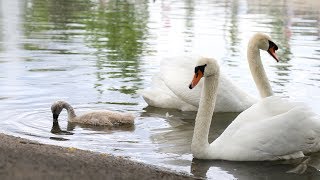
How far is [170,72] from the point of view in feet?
35.7

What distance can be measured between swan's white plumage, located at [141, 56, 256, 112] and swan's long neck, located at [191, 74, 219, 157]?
1.92 metres

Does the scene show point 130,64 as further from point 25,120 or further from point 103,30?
point 103,30

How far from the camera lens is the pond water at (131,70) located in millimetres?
8430

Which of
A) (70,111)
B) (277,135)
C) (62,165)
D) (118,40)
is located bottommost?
(118,40)

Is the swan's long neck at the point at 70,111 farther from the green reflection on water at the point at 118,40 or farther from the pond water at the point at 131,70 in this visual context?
the green reflection on water at the point at 118,40

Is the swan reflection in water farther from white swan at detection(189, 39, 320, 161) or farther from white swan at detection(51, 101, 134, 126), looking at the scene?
white swan at detection(51, 101, 134, 126)

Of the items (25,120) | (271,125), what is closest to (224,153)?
(271,125)

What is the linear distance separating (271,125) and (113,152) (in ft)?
5.82

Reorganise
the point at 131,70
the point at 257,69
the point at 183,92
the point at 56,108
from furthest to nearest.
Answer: the point at 131,70, the point at 183,92, the point at 257,69, the point at 56,108

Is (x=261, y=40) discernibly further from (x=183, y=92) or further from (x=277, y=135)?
(x=277, y=135)

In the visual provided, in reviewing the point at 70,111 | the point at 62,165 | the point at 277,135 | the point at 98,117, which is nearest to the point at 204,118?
the point at 277,135

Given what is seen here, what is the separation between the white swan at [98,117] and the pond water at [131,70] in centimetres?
11

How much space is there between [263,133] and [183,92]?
109 inches

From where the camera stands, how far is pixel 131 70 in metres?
13.8
